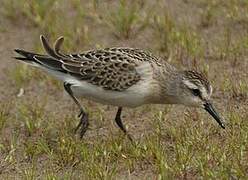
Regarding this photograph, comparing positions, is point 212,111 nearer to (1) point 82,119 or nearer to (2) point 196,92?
(2) point 196,92

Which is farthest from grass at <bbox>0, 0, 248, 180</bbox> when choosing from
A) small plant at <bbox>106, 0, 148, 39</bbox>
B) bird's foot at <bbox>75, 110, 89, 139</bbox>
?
bird's foot at <bbox>75, 110, 89, 139</bbox>

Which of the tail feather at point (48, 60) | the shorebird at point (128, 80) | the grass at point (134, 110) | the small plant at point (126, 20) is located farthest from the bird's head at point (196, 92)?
the small plant at point (126, 20)

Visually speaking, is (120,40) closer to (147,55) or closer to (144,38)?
(144,38)

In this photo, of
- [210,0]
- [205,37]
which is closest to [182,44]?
[205,37]

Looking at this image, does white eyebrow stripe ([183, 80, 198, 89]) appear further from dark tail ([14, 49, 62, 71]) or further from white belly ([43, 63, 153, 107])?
dark tail ([14, 49, 62, 71])

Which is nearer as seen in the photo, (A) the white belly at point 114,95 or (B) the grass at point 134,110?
(B) the grass at point 134,110

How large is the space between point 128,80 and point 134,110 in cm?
122

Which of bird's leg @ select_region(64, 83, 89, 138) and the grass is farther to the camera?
bird's leg @ select_region(64, 83, 89, 138)

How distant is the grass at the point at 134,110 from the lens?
715 cm

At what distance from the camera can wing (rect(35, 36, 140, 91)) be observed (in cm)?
755

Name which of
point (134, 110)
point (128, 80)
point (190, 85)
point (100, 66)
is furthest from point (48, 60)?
point (190, 85)

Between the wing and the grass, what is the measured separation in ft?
1.94

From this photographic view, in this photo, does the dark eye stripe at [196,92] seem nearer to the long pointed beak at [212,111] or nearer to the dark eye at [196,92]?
the dark eye at [196,92]

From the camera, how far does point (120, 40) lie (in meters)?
10.3
